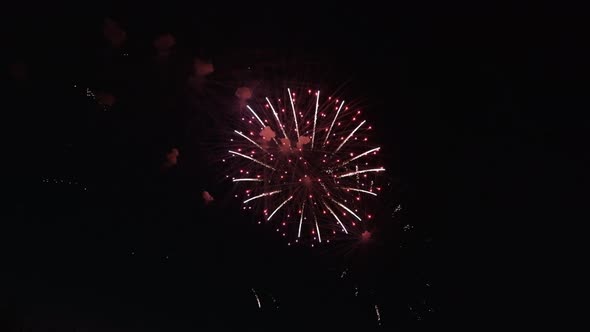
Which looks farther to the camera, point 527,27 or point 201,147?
point 201,147

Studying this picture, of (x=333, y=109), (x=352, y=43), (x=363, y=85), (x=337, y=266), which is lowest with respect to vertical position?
(x=337, y=266)

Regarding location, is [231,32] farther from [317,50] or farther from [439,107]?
[439,107]

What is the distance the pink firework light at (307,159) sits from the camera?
20.6 ft

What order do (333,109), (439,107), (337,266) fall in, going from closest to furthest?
(333,109) → (439,107) → (337,266)

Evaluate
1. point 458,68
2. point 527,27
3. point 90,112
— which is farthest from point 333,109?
point 90,112

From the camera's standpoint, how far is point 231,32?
652cm

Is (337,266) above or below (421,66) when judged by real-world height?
below

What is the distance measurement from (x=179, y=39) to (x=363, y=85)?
7.98 ft

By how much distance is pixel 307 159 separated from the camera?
253 inches

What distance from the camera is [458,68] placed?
21.5 feet

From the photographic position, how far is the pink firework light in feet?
20.6

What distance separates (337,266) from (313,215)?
46.5 inches

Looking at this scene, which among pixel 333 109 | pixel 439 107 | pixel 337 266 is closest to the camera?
pixel 333 109

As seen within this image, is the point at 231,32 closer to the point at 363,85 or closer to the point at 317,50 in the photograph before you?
the point at 317,50
